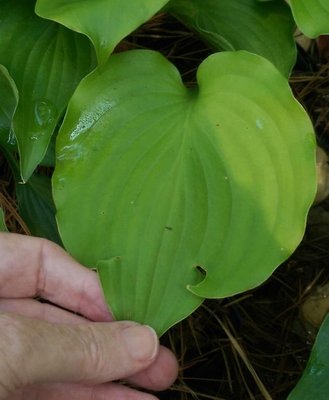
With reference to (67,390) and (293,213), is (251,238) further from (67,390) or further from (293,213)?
(67,390)

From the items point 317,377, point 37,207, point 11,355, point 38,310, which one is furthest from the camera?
point 37,207

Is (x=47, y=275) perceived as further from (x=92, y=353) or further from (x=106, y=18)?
(x=106, y=18)

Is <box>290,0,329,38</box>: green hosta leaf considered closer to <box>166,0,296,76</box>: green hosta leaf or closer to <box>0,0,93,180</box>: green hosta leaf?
<box>166,0,296,76</box>: green hosta leaf

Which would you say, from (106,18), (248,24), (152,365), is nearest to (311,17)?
(248,24)

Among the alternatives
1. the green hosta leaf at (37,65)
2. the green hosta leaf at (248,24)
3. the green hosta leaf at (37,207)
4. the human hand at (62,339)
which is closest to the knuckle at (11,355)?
the human hand at (62,339)

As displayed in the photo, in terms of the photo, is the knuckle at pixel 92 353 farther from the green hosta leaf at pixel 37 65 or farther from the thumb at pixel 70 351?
the green hosta leaf at pixel 37 65

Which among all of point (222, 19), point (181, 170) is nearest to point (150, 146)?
point (181, 170)

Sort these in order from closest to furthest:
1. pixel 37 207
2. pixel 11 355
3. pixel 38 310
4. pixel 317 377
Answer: pixel 11 355 < pixel 317 377 < pixel 38 310 < pixel 37 207
